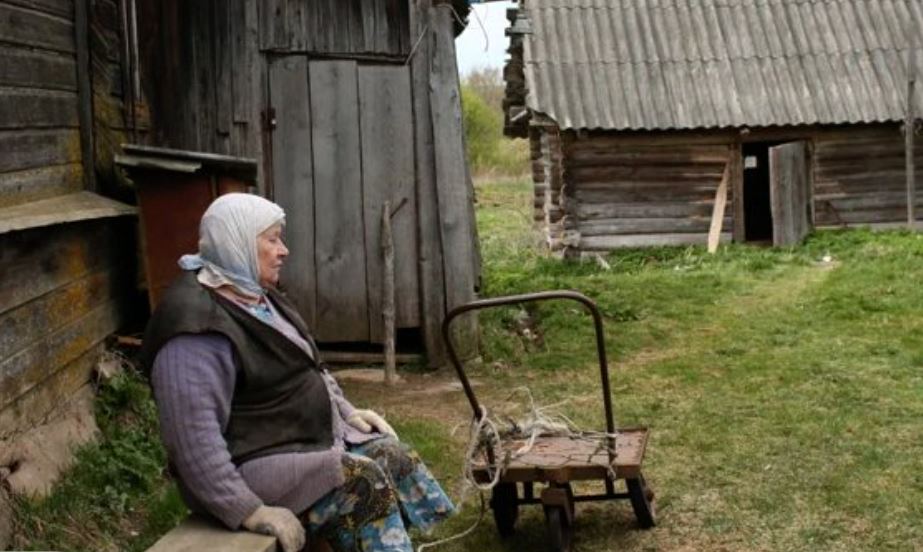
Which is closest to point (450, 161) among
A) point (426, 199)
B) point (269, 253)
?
point (426, 199)

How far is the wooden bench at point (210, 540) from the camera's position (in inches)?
133

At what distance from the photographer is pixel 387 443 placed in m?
4.09

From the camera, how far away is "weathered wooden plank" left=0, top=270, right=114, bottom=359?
5.21 m

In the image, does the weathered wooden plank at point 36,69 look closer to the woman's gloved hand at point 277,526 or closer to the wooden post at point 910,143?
the woman's gloved hand at point 277,526

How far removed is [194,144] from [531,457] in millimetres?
4282

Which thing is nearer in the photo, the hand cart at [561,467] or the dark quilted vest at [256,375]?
the dark quilted vest at [256,375]

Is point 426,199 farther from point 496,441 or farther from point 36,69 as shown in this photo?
point 496,441

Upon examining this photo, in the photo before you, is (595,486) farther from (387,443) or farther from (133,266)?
(133,266)

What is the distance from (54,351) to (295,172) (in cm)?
321

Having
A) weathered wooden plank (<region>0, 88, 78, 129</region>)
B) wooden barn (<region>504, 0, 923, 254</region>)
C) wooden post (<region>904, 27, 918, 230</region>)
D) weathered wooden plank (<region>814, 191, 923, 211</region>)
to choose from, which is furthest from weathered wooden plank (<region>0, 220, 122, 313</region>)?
wooden post (<region>904, 27, 918, 230</region>)

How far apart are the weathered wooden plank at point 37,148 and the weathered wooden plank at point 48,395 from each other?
948 millimetres

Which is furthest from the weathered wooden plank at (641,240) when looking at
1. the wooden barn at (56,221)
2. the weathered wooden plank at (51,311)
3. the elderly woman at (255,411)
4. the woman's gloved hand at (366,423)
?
the elderly woman at (255,411)

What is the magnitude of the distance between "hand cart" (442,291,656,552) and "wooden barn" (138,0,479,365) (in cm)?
355

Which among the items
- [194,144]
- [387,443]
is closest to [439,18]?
[194,144]
